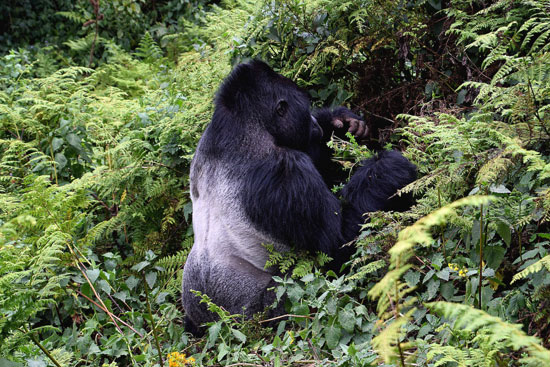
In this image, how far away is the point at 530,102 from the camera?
283 cm

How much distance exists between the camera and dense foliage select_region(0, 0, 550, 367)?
99.5 inches

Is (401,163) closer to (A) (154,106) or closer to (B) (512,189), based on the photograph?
(B) (512,189)

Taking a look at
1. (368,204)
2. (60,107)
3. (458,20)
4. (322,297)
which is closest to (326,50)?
(458,20)

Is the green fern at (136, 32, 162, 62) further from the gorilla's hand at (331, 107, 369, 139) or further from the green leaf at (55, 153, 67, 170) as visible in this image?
the gorilla's hand at (331, 107, 369, 139)

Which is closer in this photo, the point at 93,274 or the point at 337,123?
the point at 93,274

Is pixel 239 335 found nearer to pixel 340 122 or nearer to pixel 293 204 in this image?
pixel 293 204

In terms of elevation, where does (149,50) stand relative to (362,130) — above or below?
above

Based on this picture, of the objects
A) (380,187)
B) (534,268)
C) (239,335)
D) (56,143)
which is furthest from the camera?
(56,143)

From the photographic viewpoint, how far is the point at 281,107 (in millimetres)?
3742

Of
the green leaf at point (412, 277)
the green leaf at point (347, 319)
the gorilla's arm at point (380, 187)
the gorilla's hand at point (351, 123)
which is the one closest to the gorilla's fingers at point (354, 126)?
the gorilla's hand at point (351, 123)

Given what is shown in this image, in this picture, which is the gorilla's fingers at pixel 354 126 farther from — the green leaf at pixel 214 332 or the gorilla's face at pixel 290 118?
the green leaf at pixel 214 332

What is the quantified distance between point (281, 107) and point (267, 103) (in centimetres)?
9

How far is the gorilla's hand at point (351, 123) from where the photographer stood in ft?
13.8

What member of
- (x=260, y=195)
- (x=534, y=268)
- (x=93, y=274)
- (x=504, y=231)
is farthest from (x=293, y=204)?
(x=534, y=268)
